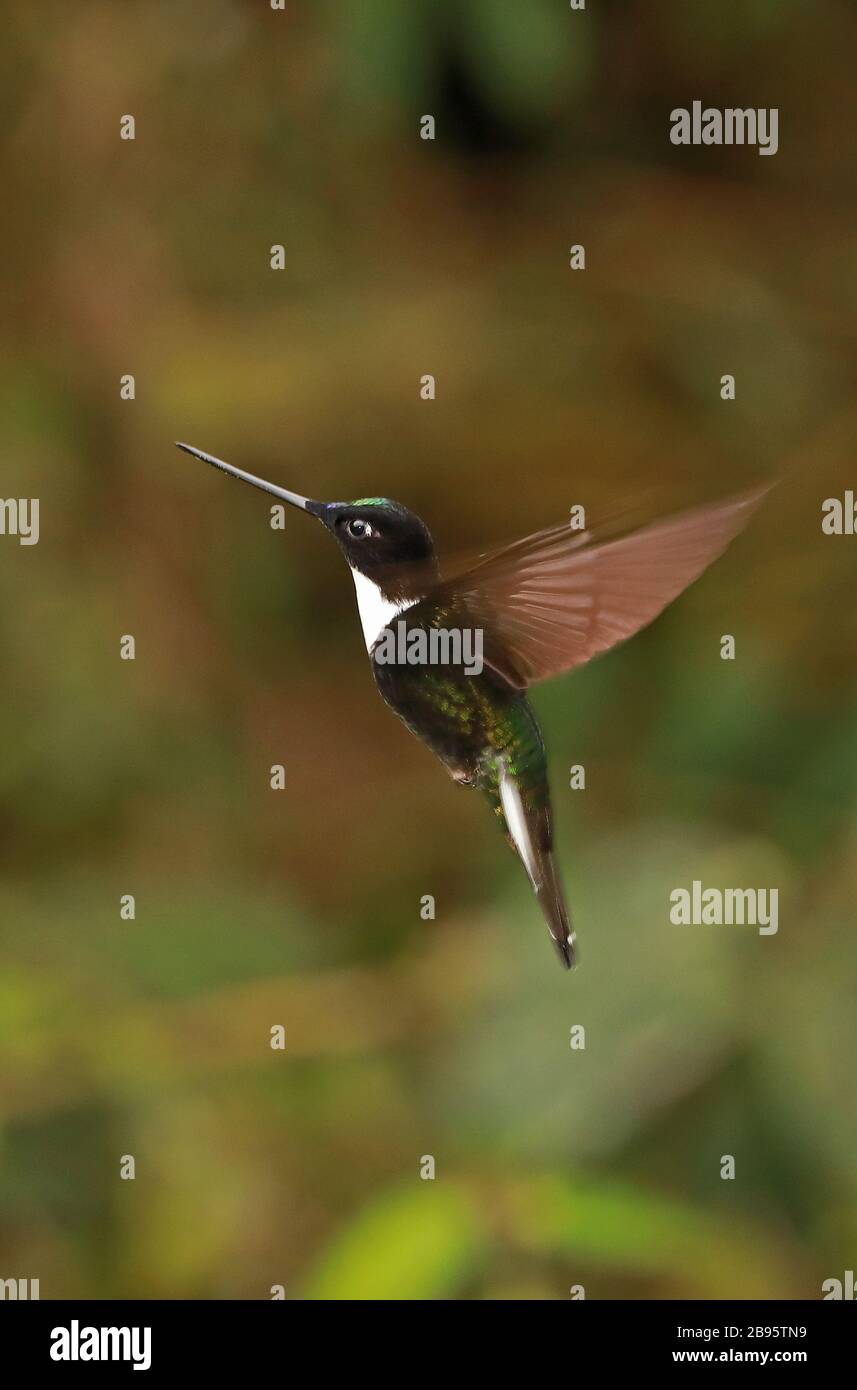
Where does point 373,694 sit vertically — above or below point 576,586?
above

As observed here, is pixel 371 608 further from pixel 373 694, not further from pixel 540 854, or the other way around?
pixel 373 694

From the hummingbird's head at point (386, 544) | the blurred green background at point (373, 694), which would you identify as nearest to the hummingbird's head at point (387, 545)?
the hummingbird's head at point (386, 544)

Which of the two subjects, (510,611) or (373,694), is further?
(373,694)

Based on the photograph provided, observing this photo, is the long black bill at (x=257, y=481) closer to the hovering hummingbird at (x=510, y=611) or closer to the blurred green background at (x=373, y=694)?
the hovering hummingbird at (x=510, y=611)

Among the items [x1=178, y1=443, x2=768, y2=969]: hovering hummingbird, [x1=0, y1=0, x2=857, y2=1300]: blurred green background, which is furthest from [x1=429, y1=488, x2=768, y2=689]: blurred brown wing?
[x1=0, y1=0, x2=857, y2=1300]: blurred green background

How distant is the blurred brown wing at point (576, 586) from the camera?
0.24m

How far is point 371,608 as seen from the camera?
0.92 feet

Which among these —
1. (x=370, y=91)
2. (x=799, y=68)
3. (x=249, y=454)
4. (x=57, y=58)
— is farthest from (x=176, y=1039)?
(x=799, y=68)

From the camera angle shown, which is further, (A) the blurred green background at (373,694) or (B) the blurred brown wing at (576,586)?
(A) the blurred green background at (373,694)

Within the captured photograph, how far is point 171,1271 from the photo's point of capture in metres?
1.08

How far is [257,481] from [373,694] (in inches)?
23.7

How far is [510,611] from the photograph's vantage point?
293 millimetres

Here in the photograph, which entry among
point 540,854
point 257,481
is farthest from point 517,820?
point 257,481

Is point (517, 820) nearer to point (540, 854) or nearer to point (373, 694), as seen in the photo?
point (540, 854)
